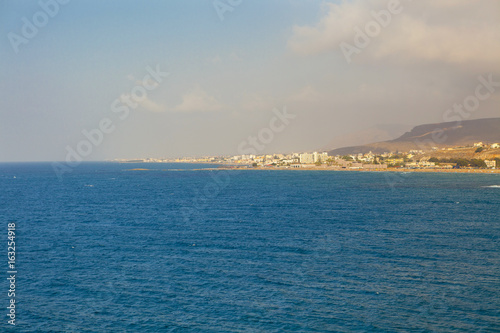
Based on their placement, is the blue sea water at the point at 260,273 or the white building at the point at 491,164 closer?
the blue sea water at the point at 260,273

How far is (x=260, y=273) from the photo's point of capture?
90.1 feet

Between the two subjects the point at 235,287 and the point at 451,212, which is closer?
the point at 235,287

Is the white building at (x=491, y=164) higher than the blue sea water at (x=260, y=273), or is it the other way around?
the white building at (x=491, y=164)

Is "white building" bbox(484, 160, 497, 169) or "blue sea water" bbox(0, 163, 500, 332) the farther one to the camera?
"white building" bbox(484, 160, 497, 169)

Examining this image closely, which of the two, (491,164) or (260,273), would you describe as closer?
(260,273)

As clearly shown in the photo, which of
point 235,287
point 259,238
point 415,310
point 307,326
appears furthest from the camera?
point 259,238

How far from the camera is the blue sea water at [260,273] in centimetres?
2066

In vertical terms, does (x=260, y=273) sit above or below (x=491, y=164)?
below

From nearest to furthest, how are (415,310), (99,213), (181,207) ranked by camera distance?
(415,310) < (99,213) < (181,207)

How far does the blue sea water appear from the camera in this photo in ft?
67.8

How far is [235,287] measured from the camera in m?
24.9

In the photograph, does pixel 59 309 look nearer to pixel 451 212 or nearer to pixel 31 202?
pixel 451 212

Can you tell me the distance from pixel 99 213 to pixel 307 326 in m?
45.7

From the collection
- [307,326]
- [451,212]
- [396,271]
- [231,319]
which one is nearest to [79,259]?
[231,319]
